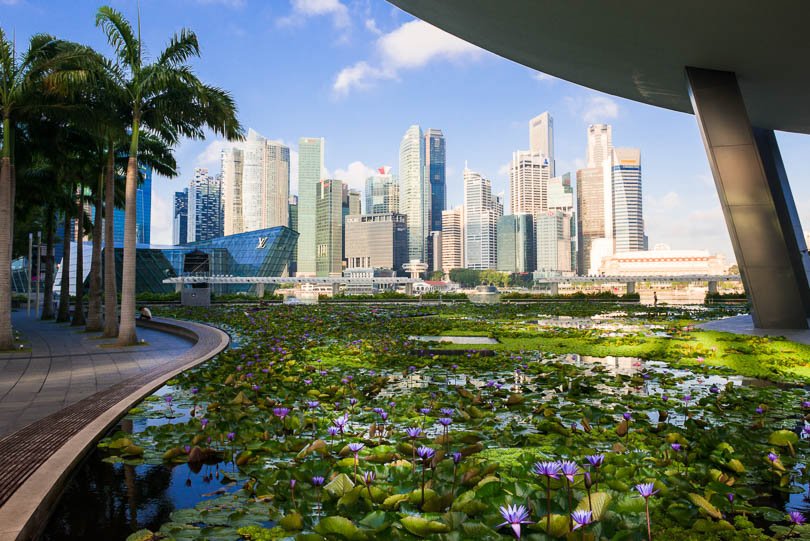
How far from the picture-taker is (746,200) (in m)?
12.0

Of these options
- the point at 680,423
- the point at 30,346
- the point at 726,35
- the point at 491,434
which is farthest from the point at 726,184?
the point at 30,346

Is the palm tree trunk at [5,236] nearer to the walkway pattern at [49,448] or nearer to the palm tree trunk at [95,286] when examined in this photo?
the palm tree trunk at [95,286]

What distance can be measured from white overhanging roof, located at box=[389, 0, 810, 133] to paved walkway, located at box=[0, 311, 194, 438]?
29.0 ft

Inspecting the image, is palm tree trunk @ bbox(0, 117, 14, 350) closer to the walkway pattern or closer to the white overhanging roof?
the walkway pattern

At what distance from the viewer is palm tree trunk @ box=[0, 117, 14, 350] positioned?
527 inches

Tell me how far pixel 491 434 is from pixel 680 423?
1.96 meters

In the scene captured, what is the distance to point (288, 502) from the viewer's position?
3191mm

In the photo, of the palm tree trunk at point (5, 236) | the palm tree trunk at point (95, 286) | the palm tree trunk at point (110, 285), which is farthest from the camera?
the palm tree trunk at point (95, 286)

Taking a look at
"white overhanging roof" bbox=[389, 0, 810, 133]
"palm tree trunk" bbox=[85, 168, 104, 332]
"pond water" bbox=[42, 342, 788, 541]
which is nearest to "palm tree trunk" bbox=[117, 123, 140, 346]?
"palm tree trunk" bbox=[85, 168, 104, 332]

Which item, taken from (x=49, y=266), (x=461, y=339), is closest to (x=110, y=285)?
(x=461, y=339)

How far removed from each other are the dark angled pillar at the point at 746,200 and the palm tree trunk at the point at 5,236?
17.5m

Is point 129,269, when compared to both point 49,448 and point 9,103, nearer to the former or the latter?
point 9,103

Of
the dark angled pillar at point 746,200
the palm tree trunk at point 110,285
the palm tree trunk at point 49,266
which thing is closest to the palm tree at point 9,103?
the palm tree trunk at point 110,285

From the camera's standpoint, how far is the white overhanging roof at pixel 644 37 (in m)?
9.69
